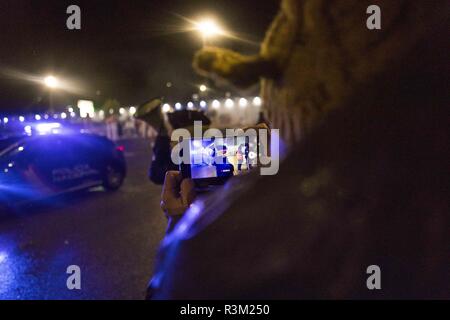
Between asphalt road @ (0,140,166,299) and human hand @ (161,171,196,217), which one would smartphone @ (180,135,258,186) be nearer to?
human hand @ (161,171,196,217)

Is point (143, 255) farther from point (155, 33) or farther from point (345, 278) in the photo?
point (345, 278)

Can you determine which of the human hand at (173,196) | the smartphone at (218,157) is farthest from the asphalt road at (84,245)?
the smartphone at (218,157)

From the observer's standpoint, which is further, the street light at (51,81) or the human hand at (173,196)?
the street light at (51,81)

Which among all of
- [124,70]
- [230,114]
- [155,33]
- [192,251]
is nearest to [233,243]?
[192,251]

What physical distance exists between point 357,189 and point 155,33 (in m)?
2.23

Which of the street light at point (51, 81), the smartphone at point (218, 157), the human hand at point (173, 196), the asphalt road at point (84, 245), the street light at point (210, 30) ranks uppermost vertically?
the street light at point (51, 81)

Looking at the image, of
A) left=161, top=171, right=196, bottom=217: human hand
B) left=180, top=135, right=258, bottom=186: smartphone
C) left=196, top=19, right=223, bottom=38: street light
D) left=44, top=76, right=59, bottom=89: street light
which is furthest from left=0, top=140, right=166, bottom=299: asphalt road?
left=196, top=19, right=223, bottom=38: street light

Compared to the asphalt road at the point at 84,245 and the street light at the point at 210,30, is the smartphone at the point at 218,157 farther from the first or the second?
A: the asphalt road at the point at 84,245

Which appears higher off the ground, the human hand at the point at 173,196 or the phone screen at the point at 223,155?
the phone screen at the point at 223,155

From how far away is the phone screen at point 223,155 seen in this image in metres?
1.64

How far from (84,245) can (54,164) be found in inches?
118

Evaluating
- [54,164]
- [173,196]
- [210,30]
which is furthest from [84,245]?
[210,30]

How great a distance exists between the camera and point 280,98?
1.27 metres

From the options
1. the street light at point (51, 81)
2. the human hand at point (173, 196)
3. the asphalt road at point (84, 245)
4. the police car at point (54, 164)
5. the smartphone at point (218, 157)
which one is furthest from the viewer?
the police car at point (54, 164)
